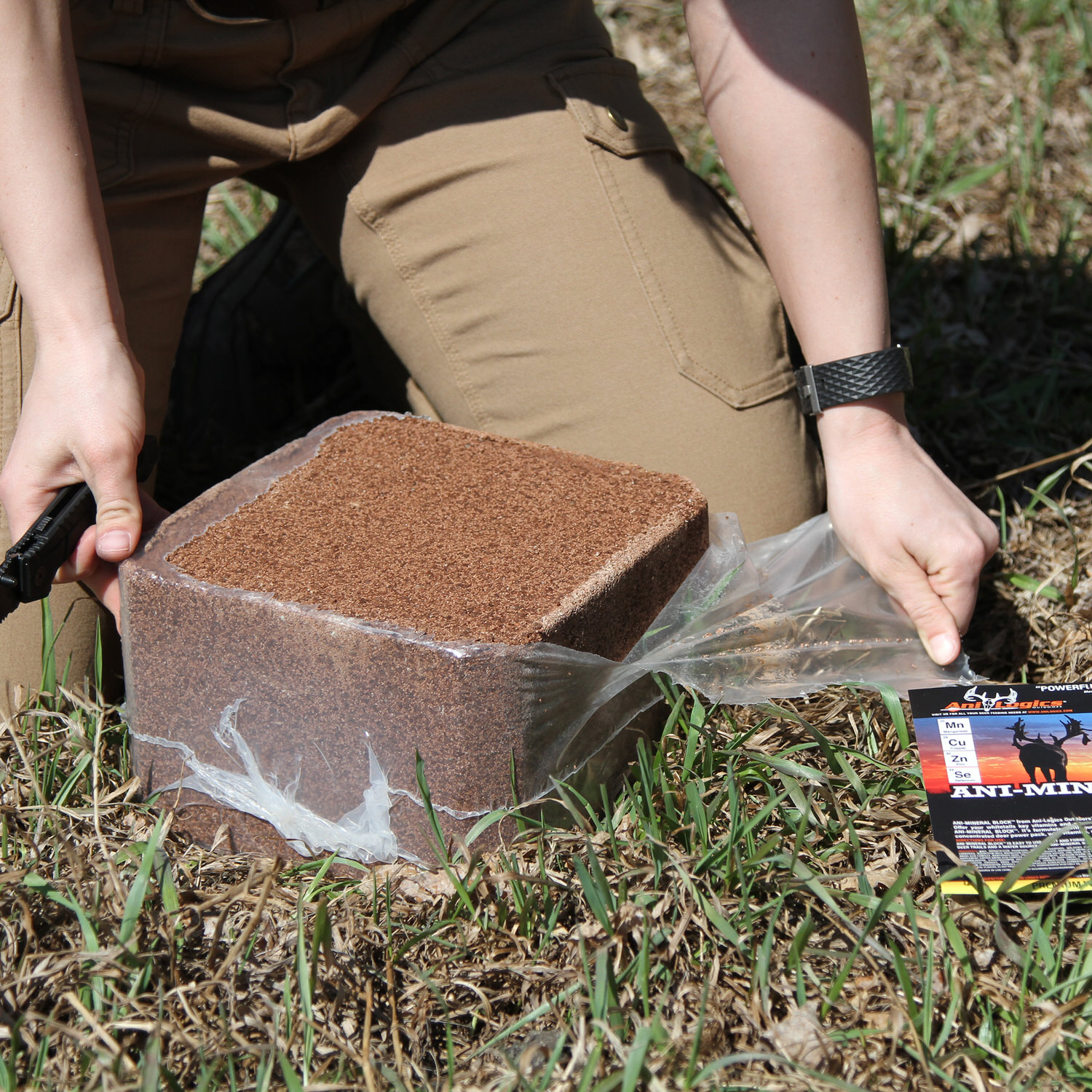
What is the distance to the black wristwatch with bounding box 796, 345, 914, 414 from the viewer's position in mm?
1518

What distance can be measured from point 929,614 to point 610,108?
1.02 meters

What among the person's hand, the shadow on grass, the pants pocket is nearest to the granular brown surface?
the person's hand

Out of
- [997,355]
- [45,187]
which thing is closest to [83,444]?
[45,187]

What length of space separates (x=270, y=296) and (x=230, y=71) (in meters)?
0.68

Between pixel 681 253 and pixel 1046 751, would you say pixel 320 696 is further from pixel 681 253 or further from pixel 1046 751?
pixel 681 253

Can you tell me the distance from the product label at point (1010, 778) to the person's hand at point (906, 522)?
114mm

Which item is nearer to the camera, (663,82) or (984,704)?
(984,704)

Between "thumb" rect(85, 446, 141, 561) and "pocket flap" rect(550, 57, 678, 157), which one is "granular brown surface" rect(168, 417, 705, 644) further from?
"pocket flap" rect(550, 57, 678, 157)

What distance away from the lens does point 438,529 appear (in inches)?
52.1

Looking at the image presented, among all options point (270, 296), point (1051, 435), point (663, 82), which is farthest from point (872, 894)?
point (663, 82)

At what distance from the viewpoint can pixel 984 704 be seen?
135 cm

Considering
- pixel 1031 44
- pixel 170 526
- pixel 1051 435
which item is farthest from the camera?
pixel 1031 44

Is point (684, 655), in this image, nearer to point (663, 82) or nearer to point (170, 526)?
point (170, 526)

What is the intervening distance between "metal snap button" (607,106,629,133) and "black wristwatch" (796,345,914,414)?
580 millimetres
